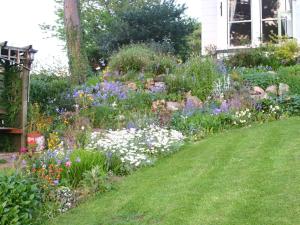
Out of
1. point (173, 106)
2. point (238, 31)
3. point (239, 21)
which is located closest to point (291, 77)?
point (173, 106)

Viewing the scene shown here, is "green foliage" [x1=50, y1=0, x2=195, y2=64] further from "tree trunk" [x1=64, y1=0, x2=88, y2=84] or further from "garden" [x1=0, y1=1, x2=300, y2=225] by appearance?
"garden" [x1=0, y1=1, x2=300, y2=225]

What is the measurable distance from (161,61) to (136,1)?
20548mm

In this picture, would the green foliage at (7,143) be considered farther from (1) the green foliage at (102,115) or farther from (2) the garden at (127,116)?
(1) the green foliage at (102,115)

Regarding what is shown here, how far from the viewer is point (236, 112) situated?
9.80m

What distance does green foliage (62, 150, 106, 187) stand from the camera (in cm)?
628

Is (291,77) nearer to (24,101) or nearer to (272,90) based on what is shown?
(272,90)

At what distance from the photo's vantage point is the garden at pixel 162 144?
16.8ft

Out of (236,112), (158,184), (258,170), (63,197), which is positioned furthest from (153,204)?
(236,112)

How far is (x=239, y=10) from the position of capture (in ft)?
52.6

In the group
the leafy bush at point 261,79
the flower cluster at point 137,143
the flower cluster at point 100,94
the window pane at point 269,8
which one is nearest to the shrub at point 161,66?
the flower cluster at point 100,94

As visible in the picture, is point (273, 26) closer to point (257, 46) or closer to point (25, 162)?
point (257, 46)

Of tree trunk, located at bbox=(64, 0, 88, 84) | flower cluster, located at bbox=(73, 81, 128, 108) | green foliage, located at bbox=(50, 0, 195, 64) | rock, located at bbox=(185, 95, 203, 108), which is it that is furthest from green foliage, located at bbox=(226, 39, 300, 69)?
green foliage, located at bbox=(50, 0, 195, 64)

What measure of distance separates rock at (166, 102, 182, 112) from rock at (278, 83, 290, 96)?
2203mm

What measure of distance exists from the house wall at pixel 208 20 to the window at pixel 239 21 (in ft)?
5.32
